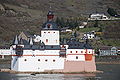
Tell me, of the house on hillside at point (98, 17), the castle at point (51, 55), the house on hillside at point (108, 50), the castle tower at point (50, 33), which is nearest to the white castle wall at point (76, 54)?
the castle at point (51, 55)

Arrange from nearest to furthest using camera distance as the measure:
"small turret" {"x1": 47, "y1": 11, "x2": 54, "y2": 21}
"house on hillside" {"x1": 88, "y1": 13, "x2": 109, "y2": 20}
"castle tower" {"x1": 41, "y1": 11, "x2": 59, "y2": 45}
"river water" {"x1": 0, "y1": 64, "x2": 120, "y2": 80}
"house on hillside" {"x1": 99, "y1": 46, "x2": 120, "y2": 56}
A: "river water" {"x1": 0, "y1": 64, "x2": 120, "y2": 80} → "castle tower" {"x1": 41, "y1": 11, "x2": 59, "y2": 45} → "small turret" {"x1": 47, "y1": 11, "x2": 54, "y2": 21} → "house on hillside" {"x1": 99, "y1": 46, "x2": 120, "y2": 56} → "house on hillside" {"x1": 88, "y1": 13, "x2": 109, "y2": 20}

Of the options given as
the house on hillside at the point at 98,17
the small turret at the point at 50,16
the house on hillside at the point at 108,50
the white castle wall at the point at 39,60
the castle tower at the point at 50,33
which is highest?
the house on hillside at the point at 98,17

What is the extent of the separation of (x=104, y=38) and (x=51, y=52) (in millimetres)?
53296

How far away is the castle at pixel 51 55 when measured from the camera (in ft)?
269

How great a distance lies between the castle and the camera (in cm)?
8194

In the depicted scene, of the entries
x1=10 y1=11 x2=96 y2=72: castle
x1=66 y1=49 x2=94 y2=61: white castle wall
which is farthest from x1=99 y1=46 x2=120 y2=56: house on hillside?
x1=66 y1=49 x2=94 y2=61: white castle wall

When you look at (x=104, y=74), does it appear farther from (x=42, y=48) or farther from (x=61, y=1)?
(x=61, y=1)

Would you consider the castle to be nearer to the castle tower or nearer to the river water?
the castle tower

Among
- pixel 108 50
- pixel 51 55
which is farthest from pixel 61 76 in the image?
pixel 108 50

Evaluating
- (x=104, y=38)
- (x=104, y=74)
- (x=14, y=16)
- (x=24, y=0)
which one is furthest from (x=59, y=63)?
(x=24, y=0)

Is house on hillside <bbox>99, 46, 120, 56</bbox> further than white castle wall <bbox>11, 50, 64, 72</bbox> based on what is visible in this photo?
Yes

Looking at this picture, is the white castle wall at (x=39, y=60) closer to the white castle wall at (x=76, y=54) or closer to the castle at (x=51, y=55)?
the castle at (x=51, y=55)

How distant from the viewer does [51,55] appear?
8194 centimetres

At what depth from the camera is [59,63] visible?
82312 mm
